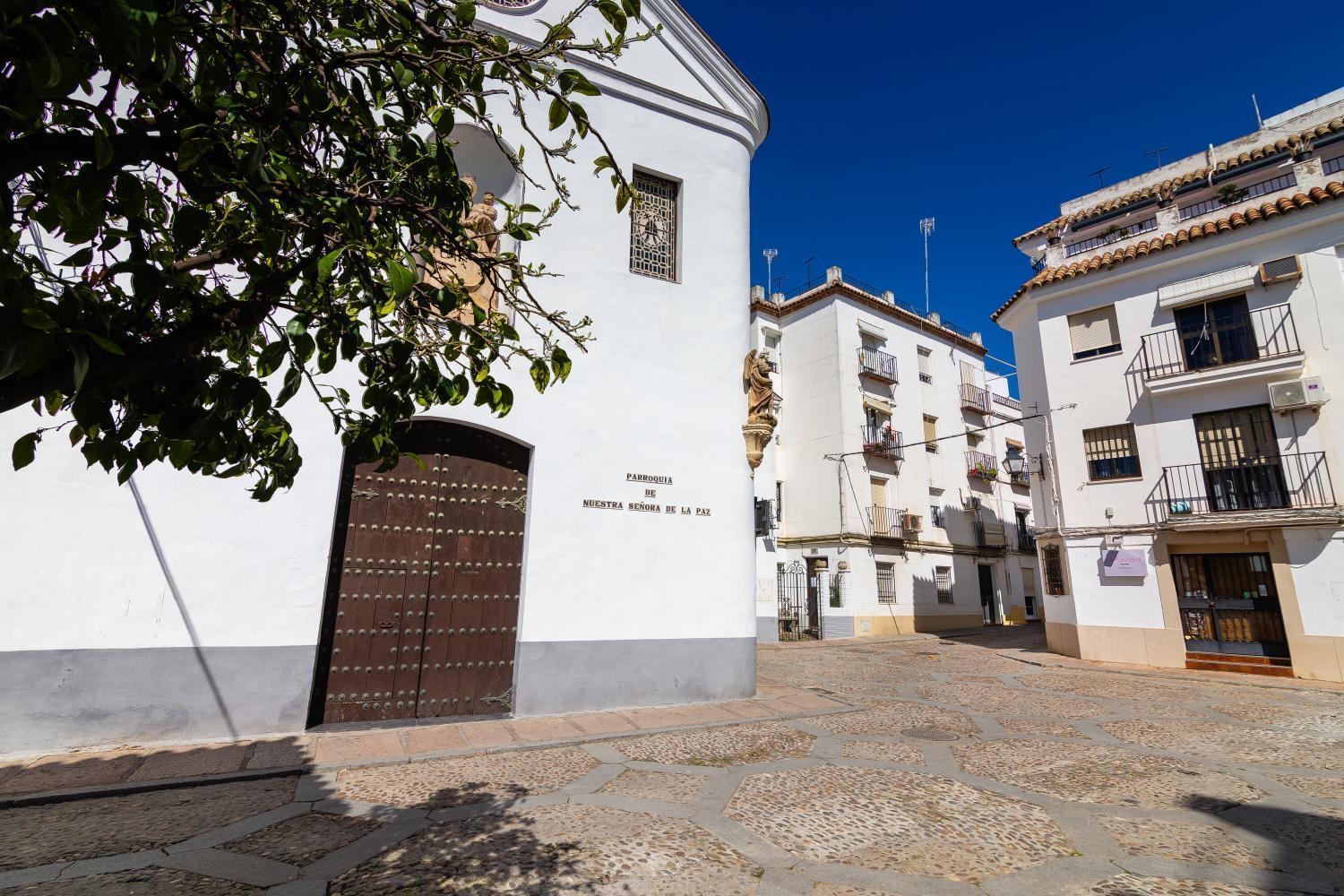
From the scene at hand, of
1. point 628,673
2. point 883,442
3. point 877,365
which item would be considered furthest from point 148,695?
point 877,365

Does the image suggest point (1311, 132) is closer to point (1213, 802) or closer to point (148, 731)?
point (1213, 802)

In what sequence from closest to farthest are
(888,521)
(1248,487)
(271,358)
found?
(271,358)
(1248,487)
(888,521)

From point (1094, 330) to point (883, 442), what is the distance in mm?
8394

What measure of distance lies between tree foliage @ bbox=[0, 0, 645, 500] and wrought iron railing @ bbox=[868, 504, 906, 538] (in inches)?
779

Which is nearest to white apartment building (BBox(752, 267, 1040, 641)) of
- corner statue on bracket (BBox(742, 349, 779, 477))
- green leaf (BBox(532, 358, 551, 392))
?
corner statue on bracket (BBox(742, 349, 779, 477))

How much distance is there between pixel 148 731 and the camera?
16.8 ft

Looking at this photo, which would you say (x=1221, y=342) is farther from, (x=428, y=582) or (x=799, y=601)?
(x=428, y=582)

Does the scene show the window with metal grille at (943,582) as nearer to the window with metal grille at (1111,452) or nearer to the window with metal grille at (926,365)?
the window with metal grille at (926,365)

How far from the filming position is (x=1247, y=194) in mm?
13195

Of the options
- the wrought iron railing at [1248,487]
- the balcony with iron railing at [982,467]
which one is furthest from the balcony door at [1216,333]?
the balcony with iron railing at [982,467]

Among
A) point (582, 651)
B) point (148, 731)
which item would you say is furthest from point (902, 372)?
point (148, 731)

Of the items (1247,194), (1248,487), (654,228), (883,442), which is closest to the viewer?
(654,228)

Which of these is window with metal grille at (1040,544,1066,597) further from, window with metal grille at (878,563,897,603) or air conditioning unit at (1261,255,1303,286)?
window with metal grille at (878,563,897,603)

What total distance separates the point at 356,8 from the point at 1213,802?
644 cm
